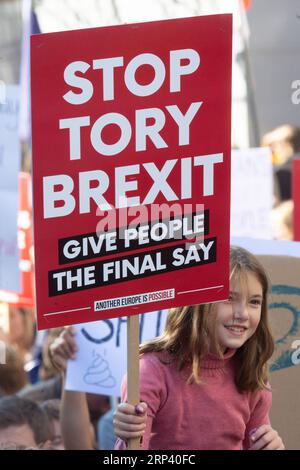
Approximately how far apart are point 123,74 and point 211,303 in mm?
583

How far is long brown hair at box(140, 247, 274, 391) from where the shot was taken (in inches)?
103

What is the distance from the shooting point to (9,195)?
496cm

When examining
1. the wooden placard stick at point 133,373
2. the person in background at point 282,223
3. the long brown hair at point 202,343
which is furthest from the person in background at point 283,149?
the wooden placard stick at point 133,373

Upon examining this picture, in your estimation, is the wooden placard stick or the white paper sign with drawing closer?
the wooden placard stick

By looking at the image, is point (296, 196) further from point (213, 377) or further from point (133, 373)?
point (133, 373)

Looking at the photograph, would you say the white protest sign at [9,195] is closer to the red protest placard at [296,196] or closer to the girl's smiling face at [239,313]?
the red protest placard at [296,196]

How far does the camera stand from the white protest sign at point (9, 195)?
4.97 m

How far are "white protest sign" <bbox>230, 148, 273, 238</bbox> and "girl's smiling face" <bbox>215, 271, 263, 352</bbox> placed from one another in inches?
96.0

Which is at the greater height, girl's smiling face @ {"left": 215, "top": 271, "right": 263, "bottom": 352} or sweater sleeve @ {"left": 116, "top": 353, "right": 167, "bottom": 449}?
girl's smiling face @ {"left": 215, "top": 271, "right": 263, "bottom": 352}

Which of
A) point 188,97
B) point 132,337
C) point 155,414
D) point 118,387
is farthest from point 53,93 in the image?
point 118,387

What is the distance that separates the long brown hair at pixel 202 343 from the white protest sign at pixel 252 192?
2.43 meters

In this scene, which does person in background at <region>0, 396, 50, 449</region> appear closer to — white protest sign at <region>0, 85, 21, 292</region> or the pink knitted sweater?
the pink knitted sweater

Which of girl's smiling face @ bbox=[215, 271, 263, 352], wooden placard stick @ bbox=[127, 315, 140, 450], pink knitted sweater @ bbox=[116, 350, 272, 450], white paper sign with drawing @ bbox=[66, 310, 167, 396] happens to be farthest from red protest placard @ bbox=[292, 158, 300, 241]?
wooden placard stick @ bbox=[127, 315, 140, 450]
